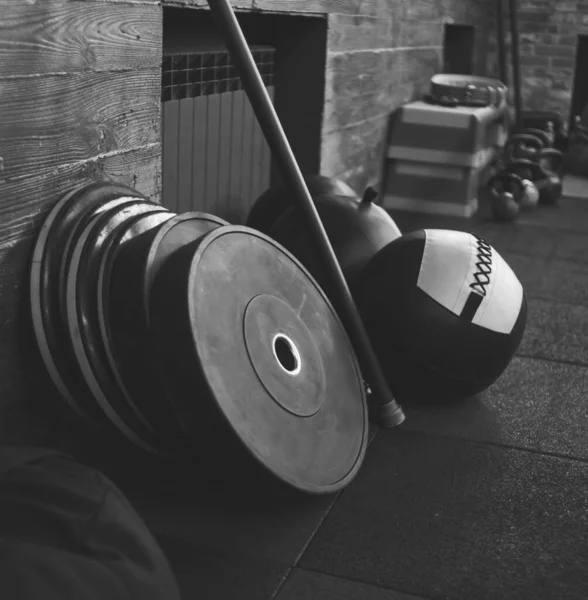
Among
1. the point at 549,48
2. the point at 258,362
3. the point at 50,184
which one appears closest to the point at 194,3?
the point at 50,184

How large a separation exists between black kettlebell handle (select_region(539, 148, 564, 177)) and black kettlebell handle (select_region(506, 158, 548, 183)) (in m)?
0.15

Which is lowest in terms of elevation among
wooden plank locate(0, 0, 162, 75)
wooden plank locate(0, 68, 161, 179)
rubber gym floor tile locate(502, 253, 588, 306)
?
rubber gym floor tile locate(502, 253, 588, 306)

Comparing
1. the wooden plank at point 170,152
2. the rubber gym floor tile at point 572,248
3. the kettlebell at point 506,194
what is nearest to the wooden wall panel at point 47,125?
the wooden plank at point 170,152

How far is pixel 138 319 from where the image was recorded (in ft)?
6.32

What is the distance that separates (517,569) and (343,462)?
0.44m

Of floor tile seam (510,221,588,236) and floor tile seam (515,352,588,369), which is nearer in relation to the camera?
floor tile seam (515,352,588,369)

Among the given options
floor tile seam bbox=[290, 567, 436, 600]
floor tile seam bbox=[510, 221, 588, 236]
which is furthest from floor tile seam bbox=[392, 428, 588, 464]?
floor tile seam bbox=[510, 221, 588, 236]

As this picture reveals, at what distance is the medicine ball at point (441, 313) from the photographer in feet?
7.94

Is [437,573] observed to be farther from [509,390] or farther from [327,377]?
[509,390]

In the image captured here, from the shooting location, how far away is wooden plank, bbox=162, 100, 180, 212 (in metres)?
2.90

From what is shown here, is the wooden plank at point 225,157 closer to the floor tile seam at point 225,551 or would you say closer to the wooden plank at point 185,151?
the wooden plank at point 185,151

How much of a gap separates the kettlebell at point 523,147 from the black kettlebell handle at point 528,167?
0.25 ft

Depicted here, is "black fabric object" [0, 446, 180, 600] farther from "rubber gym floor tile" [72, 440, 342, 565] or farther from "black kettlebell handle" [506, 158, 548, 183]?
"black kettlebell handle" [506, 158, 548, 183]

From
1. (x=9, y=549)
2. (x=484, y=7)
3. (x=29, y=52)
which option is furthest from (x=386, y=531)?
(x=484, y=7)
